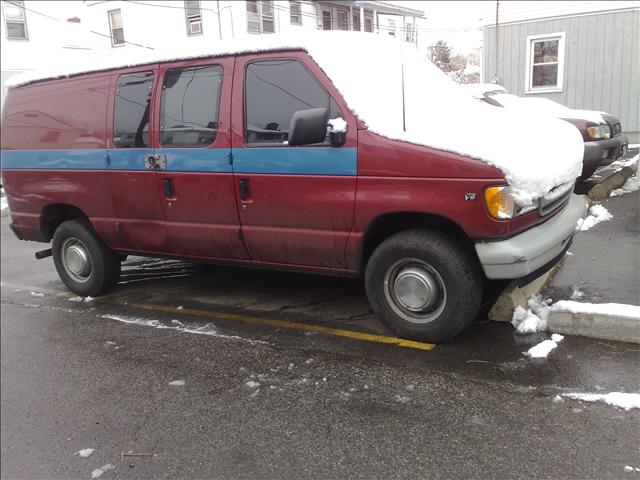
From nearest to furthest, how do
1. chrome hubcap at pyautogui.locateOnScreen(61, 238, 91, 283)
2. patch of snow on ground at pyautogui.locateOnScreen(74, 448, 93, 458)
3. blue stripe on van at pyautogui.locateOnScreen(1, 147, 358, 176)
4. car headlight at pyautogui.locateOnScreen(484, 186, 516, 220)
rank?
patch of snow on ground at pyautogui.locateOnScreen(74, 448, 93, 458) < car headlight at pyautogui.locateOnScreen(484, 186, 516, 220) < blue stripe on van at pyautogui.locateOnScreen(1, 147, 358, 176) < chrome hubcap at pyautogui.locateOnScreen(61, 238, 91, 283)

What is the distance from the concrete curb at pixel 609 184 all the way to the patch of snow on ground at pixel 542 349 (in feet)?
14.4

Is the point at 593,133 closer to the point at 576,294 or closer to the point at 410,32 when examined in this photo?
the point at 410,32

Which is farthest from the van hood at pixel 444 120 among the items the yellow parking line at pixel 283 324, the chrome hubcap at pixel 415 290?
the yellow parking line at pixel 283 324

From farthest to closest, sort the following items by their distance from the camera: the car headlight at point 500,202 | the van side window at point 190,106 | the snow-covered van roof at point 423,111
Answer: the van side window at point 190,106 < the snow-covered van roof at point 423,111 < the car headlight at point 500,202

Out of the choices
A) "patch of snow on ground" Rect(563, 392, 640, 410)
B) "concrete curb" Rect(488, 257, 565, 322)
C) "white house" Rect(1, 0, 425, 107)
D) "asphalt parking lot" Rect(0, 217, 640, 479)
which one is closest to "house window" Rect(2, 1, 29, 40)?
"white house" Rect(1, 0, 425, 107)

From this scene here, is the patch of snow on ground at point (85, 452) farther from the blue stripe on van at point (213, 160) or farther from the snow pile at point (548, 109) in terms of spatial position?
the snow pile at point (548, 109)

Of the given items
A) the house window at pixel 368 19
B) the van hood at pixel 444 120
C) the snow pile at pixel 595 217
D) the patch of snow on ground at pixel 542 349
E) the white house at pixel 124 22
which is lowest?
the patch of snow on ground at pixel 542 349

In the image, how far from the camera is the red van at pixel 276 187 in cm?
360

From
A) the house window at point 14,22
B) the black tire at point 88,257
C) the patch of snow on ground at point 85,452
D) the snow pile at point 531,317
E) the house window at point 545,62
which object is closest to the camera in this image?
the patch of snow on ground at point 85,452

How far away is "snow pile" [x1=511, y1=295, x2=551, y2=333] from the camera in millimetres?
4012

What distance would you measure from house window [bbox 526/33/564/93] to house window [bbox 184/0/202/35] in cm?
1089

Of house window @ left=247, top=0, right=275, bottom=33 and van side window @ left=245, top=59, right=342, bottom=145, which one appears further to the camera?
house window @ left=247, top=0, right=275, bottom=33

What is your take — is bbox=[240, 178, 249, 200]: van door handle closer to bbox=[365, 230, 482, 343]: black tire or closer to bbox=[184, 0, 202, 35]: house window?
bbox=[365, 230, 482, 343]: black tire

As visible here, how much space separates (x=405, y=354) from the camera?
3832 millimetres
